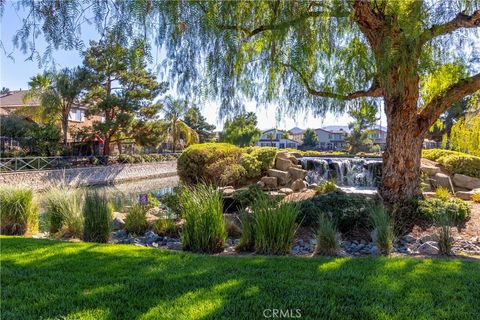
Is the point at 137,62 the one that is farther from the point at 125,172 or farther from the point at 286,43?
the point at 125,172

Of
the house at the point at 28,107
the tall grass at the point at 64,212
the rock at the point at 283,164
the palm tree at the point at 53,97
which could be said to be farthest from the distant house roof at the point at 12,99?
the tall grass at the point at 64,212

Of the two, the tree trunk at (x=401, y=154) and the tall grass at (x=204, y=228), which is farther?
the tree trunk at (x=401, y=154)

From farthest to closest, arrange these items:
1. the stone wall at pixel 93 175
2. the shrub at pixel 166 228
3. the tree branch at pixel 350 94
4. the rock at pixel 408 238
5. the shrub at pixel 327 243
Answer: the stone wall at pixel 93 175
the shrub at pixel 166 228
the tree branch at pixel 350 94
the rock at pixel 408 238
the shrub at pixel 327 243

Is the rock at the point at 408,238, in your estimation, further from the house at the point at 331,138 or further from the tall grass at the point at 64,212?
the house at the point at 331,138

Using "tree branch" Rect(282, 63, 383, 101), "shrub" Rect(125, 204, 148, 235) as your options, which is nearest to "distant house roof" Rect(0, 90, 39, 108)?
A: "shrub" Rect(125, 204, 148, 235)

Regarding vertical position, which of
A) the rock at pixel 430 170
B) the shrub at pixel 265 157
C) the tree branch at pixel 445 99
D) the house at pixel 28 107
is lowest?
the rock at pixel 430 170

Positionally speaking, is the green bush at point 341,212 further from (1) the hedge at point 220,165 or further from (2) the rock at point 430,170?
(2) the rock at point 430,170

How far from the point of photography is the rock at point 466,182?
12.6 metres

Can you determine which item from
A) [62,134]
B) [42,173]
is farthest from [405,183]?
[62,134]

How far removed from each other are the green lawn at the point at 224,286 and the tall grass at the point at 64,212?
1523 mm

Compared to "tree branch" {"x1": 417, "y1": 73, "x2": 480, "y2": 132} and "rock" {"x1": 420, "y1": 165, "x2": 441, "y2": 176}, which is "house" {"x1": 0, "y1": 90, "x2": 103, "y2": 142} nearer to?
"rock" {"x1": 420, "y1": 165, "x2": 441, "y2": 176}

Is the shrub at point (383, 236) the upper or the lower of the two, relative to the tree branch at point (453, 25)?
lower

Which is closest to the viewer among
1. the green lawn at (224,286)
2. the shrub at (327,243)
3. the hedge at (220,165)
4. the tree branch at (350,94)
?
the green lawn at (224,286)

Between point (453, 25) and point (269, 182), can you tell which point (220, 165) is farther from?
point (453, 25)
